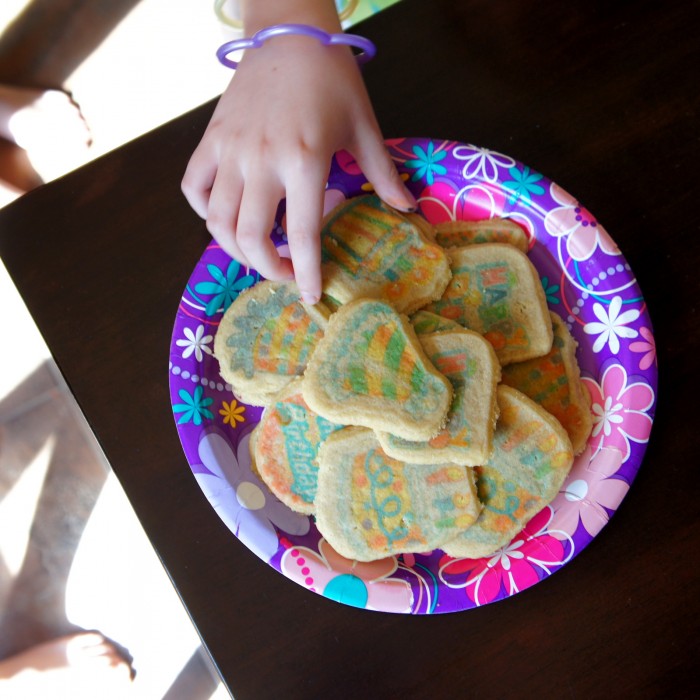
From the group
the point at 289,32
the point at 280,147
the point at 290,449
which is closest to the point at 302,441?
the point at 290,449

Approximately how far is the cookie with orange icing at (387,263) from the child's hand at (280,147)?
55 mm

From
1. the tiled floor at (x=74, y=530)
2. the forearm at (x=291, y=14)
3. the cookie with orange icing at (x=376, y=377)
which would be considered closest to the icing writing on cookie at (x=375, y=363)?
the cookie with orange icing at (x=376, y=377)

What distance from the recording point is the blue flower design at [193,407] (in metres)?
0.78

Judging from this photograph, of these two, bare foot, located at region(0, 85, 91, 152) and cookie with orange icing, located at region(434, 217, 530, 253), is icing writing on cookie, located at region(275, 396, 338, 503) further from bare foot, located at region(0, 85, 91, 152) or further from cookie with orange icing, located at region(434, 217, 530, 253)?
bare foot, located at region(0, 85, 91, 152)

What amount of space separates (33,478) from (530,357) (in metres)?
1.16

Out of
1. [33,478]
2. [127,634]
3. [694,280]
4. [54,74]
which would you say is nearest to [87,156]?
[54,74]

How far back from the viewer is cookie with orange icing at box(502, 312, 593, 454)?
0.78 m

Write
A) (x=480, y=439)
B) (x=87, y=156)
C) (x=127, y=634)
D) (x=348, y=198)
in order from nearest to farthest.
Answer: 1. (x=480, y=439)
2. (x=348, y=198)
3. (x=127, y=634)
4. (x=87, y=156)

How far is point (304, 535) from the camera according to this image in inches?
30.6

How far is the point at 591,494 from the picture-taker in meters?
0.76

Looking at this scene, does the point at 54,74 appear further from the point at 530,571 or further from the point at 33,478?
the point at 530,571

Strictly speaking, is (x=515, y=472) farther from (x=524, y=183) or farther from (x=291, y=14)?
(x=291, y=14)

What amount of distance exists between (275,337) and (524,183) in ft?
1.18

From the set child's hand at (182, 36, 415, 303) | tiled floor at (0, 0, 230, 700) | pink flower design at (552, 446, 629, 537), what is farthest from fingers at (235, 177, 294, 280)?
tiled floor at (0, 0, 230, 700)
